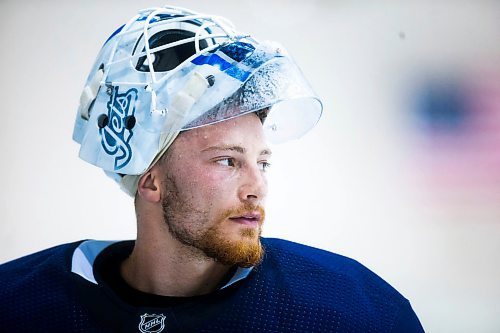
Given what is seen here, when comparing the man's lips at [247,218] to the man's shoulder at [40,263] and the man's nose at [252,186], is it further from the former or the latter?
the man's shoulder at [40,263]

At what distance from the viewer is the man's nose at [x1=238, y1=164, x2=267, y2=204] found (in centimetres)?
101

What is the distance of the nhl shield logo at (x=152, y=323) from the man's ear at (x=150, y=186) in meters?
0.20

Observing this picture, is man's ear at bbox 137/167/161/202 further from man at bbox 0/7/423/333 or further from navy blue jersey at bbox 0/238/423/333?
navy blue jersey at bbox 0/238/423/333

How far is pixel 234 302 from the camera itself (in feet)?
3.29

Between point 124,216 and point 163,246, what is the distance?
0.79m

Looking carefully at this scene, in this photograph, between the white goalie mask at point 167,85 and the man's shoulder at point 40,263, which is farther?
the man's shoulder at point 40,263

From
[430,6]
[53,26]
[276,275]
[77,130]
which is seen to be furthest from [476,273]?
[53,26]

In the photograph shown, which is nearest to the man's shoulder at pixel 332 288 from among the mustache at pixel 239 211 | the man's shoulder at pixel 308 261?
the man's shoulder at pixel 308 261

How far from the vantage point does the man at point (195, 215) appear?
3.28 feet

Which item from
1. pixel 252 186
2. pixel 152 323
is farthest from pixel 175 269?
pixel 252 186

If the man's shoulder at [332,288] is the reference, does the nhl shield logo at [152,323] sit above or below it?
below

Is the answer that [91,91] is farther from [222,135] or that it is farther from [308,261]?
[308,261]

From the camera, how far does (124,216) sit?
6.03 feet

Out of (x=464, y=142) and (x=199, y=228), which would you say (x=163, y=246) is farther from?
(x=464, y=142)
